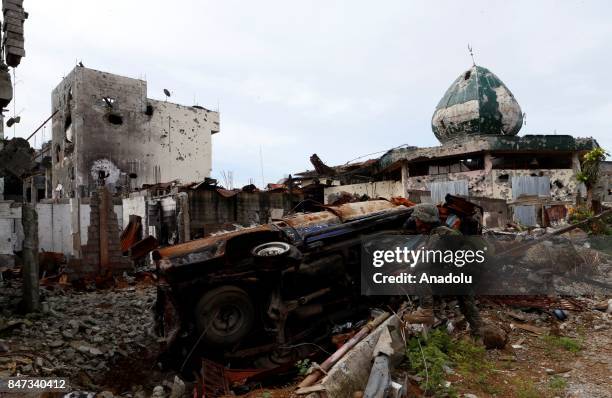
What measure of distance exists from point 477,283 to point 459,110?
1584 cm

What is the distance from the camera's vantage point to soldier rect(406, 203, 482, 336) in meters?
5.39

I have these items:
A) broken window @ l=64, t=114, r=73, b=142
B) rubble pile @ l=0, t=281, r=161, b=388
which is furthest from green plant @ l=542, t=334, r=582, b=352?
broken window @ l=64, t=114, r=73, b=142

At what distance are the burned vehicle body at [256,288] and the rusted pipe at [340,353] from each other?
87cm

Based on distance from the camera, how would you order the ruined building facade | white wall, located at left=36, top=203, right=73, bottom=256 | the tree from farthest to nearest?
1. the ruined building facade
2. white wall, located at left=36, top=203, right=73, bottom=256
3. the tree

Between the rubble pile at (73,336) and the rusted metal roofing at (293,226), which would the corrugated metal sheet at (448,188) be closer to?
the rusted metal roofing at (293,226)

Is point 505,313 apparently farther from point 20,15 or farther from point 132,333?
point 20,15

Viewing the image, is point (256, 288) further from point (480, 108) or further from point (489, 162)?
point (480, 108)

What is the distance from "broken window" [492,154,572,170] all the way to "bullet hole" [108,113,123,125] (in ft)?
75.3

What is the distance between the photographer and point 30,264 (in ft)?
24.0

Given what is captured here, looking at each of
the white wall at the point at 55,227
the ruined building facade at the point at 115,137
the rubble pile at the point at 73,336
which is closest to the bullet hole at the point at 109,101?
the ruined building facade at the point at 115,137

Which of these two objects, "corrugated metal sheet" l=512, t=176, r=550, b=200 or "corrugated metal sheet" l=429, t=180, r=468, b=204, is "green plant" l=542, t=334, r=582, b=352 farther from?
"corrugated metal sheet" l=512, t=176, r=550, b=200

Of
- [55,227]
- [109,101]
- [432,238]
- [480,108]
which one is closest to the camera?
[432,238]

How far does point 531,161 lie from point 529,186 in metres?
2.56

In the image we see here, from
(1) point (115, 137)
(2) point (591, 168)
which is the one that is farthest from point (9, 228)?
(2) point (591, 168)
